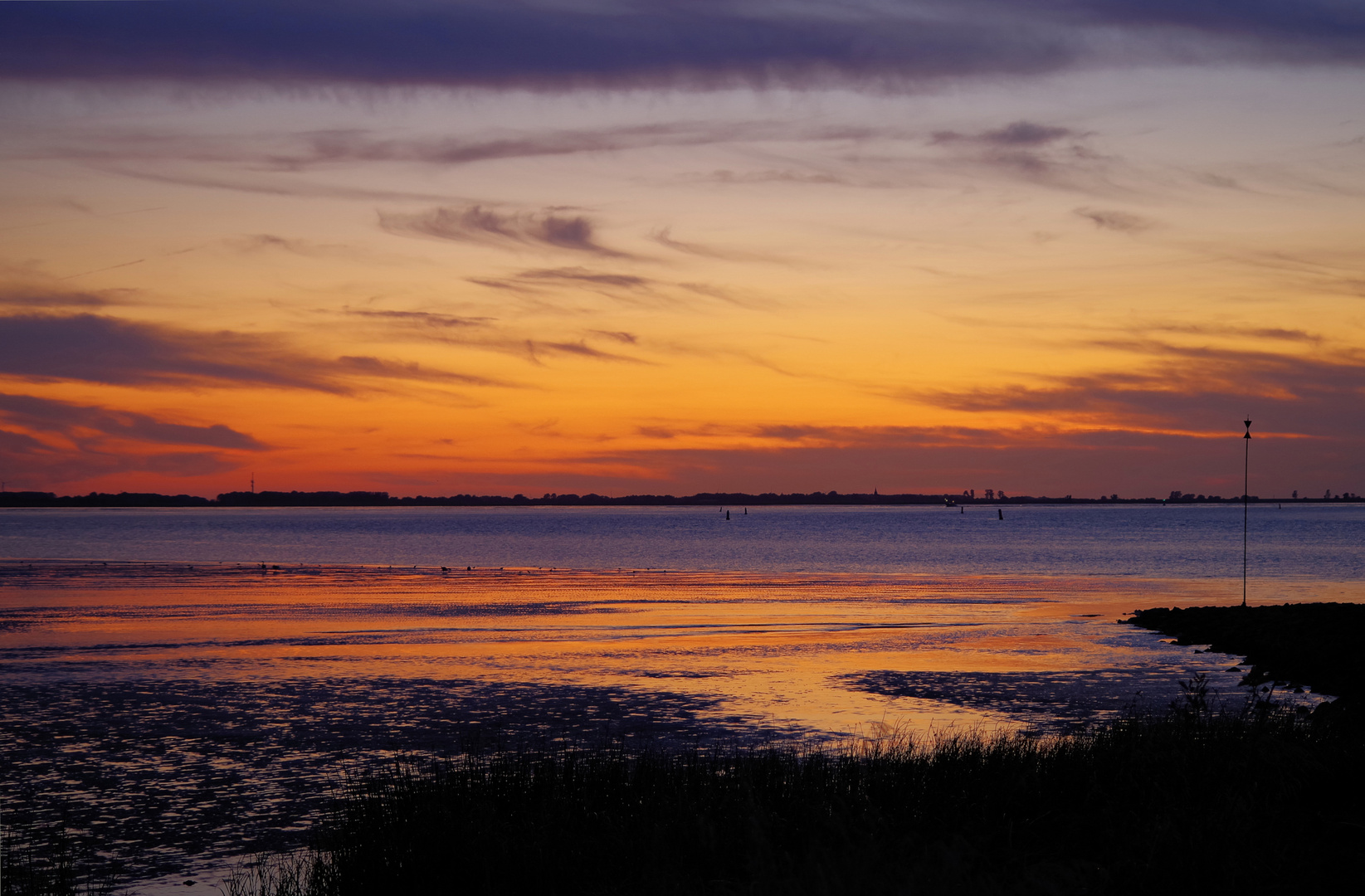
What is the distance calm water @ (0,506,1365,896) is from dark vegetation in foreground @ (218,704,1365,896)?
232 centimetres

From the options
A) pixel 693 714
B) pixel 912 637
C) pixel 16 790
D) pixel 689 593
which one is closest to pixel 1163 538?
pixel 689 593

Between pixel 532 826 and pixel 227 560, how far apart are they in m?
79.3

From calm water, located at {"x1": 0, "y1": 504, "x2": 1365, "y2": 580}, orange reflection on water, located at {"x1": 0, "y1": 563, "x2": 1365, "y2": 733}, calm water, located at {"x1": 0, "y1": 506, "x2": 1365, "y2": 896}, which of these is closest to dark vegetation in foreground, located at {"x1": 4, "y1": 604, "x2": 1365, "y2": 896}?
calm water, located at {"x1": 0, "y1": 506, "x2": 1365, "y2": 896}

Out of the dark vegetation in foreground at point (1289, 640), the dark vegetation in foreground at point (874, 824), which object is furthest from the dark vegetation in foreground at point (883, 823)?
the dark vegetation in foreground at point (1289, 640)

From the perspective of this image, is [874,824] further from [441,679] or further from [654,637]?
[654,637]

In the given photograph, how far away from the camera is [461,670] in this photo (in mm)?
27562

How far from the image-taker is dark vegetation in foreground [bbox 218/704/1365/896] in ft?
31.7

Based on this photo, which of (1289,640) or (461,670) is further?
(1289,640)

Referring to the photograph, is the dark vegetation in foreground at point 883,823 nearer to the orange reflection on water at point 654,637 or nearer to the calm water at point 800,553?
the orange reflection on water at point 654,637

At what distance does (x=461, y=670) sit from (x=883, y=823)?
18.1 m

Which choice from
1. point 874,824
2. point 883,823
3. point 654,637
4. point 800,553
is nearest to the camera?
point 874,824

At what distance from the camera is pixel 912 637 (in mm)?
34781

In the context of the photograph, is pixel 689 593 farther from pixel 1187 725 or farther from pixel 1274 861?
pixel 1274 861

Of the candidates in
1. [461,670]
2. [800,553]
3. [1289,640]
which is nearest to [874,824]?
[461,670]
